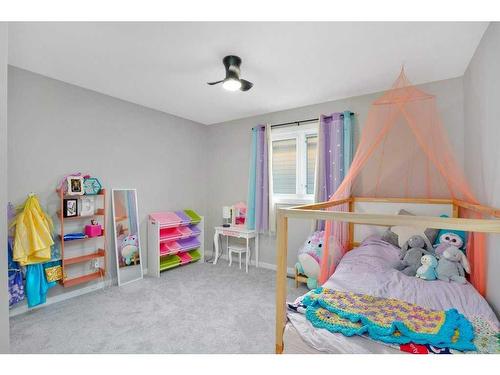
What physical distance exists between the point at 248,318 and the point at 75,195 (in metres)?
2.34

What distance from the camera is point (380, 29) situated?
1892 millimetres

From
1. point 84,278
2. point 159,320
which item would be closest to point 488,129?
point 159,320

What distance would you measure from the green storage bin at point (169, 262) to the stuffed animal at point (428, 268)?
3174mm

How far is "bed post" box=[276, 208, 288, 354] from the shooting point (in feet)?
4.71

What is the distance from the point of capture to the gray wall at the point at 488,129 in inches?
68.7

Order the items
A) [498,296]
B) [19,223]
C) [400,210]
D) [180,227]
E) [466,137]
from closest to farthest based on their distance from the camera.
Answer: [498,296], [19,223], [466,137], [400,210], [180,227]

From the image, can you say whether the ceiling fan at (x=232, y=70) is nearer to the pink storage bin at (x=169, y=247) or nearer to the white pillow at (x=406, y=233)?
the white pillow at (x=406, y=233)

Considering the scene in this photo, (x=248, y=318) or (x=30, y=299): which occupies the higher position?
(x=30, y=299)

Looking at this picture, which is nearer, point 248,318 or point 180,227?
point 248,318

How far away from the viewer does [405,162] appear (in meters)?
2.97

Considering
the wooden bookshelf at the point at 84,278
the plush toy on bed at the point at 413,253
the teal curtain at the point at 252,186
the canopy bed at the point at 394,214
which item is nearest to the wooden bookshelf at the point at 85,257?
the wooden bookshelf at the point at 84,278

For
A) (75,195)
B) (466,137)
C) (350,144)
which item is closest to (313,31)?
(350,144)

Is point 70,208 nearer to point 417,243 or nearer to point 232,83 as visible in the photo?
point 232,83
